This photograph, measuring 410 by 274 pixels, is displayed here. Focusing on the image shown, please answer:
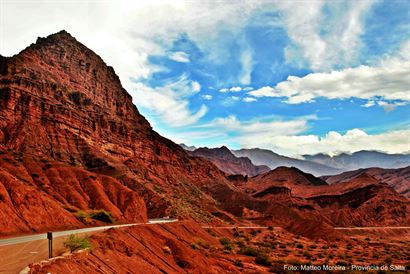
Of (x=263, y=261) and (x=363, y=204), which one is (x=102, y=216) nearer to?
(x=263, y=261)

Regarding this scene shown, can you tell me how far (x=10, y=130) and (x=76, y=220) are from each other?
138 ft

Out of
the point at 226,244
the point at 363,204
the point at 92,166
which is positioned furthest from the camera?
the point at 363,204

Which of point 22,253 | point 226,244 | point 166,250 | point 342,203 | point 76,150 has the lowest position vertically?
point 342,203

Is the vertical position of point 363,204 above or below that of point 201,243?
below

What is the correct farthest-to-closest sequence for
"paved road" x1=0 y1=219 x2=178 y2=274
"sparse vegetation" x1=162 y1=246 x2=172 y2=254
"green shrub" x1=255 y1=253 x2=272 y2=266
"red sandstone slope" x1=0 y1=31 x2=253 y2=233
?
1. "red sandstone slope" x1=0 y1=31 x2=253 y2=233
2. "green shrub" x1=255 y1=253 x2=272 y2=266
3. "sparse vegetation" x1=162 y1=246 x2=172 y2=254
4. "paved road" x1=0 y1=219 x2=178 y2=274

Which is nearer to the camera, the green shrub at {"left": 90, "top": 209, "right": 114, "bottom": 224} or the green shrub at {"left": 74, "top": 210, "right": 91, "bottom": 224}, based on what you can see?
the green shrub at {"left": 74, "top": 210, "right": 91, "bottom": 224}

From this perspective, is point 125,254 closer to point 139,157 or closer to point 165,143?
point 139,157

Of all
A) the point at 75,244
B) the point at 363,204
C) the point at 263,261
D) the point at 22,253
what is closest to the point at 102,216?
the point at 263,261

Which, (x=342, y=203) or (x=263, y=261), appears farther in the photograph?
(x=342, y=203)

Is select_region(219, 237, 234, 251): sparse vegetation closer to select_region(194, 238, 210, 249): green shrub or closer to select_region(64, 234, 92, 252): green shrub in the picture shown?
select_region(194, 238, 210, 249): green shrub

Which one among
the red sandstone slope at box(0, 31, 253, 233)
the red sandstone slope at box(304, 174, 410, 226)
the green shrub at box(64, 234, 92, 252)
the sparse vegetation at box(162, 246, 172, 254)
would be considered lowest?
the red sandstone slope at box(304, 174, 410, 226)

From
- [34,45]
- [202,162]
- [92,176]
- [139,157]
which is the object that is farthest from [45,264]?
[202,162]

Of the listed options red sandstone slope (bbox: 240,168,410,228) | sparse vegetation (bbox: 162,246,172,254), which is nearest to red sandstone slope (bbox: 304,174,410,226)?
red sandstone slope (bbox: 240,168,410,228)

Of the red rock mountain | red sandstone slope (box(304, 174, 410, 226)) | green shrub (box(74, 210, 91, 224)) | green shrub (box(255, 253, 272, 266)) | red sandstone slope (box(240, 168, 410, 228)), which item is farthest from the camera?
red sandstone slope (box(304, 174, 410, 226))
